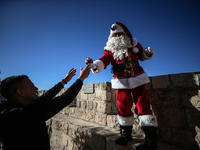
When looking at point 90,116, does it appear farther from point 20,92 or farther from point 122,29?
point 122,29

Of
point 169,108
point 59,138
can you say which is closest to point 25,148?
point 169,108

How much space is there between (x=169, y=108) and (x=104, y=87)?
5.03 feet

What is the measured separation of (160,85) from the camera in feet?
6.31

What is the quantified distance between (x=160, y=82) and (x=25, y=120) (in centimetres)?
196

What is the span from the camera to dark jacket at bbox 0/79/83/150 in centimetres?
110

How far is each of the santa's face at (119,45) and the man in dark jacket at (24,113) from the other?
2.67 feet

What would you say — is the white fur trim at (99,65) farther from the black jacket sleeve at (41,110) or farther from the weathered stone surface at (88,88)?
the weathered stone surface at (88,88)

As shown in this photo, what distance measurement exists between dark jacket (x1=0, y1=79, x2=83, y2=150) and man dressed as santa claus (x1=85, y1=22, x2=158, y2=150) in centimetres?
77

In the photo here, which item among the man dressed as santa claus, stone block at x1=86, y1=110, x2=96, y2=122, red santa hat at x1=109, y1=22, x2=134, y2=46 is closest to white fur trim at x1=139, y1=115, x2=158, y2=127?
the man dressed as santa claus

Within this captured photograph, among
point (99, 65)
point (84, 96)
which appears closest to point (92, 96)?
point (84, 96)

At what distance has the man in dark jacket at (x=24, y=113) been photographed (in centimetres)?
111

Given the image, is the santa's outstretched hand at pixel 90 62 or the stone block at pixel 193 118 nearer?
the stone block at pixel 193 118

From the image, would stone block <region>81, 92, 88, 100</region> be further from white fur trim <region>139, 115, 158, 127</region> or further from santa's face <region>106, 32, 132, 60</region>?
white fur trim <region>139, 115, 158, 127</region>

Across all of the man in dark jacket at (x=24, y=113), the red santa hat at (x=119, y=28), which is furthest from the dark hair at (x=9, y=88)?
the red santa hat at (x=119, y=28)
